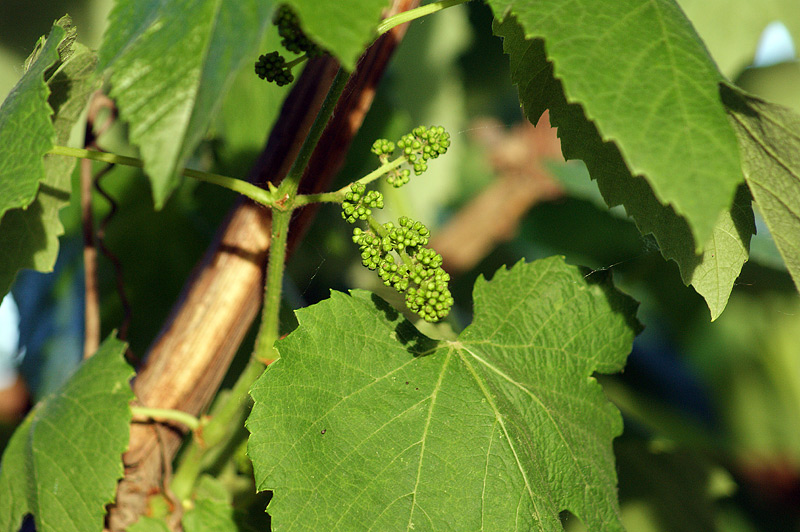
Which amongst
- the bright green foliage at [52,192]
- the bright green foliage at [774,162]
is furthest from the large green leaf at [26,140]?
the bright green foliage at [774,162]

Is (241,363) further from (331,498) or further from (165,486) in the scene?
(331,498)

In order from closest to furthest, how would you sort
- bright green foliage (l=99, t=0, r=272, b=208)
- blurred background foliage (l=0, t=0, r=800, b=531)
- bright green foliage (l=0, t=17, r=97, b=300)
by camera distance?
bright green foliage (l=99, t=0, r=272, b=208), bright green foliage (l=0, t=17, r=97, b=300), blurred background foliage (l=0, t=0, r=800, b=531)

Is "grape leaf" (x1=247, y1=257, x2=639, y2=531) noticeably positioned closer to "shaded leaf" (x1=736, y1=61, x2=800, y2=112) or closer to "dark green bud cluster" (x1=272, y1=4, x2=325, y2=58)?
"dark green bud cluster" (x1=272, y1=4, x2=325, y2=58)

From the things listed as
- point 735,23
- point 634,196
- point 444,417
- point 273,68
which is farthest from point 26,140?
point 735,23

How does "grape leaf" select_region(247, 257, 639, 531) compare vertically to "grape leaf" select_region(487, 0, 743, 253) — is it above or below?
below

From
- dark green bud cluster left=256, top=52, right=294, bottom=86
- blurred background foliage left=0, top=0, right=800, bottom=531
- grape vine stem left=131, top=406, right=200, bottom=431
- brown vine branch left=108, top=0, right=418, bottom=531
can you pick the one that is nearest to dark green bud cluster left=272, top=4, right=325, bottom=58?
dark green bud cluster left=256, top=52, right=294, bottom=86

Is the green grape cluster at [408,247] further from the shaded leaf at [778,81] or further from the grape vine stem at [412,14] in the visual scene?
the shaded leaf at [778,81]

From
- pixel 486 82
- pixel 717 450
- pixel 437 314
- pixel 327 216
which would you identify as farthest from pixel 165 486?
pixel 717 450
